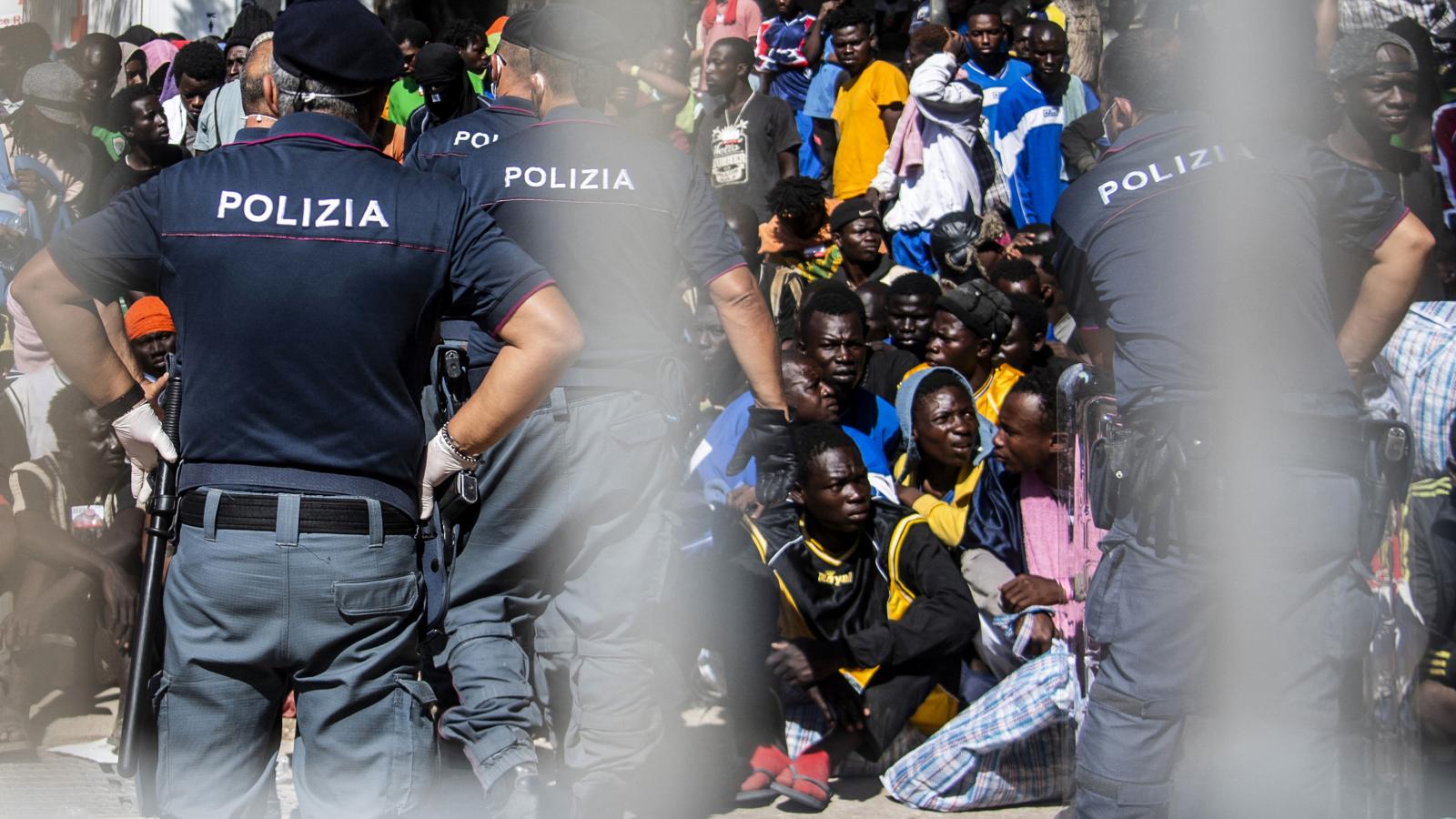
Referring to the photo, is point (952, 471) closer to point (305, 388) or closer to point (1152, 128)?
point (1152, 128)

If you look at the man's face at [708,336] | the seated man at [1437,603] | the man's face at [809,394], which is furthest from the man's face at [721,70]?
the seated man at [1437,603]

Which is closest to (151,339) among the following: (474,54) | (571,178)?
(571,178)

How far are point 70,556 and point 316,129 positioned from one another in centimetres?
254

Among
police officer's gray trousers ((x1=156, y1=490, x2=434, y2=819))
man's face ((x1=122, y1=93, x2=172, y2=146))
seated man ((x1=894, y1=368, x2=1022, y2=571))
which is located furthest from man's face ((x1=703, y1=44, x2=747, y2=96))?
police officer's gray trousers ((x1=156, y1=490, x2=434, y2=819))

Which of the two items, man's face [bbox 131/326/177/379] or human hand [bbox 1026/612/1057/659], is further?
man's face [bbox 131/326/177/379]

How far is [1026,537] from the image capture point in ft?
14.4

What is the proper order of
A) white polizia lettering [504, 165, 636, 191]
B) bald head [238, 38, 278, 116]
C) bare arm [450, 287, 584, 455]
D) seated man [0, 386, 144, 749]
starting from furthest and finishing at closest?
seated man [0, 386, 144, 749], white polizia lettering [504, 165, 636, 191], bald head [238, 38, 278, 116], bare arm [450, 287, 584, 455]

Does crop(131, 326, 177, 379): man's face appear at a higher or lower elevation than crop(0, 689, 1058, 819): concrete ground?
higher

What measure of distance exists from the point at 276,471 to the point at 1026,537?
2.43 meters

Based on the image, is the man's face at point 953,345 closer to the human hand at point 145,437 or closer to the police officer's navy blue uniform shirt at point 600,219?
the police officer's navy blue uniform shirt at point 600,219

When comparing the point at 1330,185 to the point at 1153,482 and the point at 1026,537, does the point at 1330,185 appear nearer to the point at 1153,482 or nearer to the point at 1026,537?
the point at 1153,482

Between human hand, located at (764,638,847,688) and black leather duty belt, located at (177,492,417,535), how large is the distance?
66.3 inches

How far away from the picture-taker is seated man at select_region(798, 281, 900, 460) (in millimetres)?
5004

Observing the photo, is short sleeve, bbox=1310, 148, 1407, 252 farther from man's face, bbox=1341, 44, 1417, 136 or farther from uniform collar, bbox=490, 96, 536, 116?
uniform collar, bbox=490, 96, 536, 116
